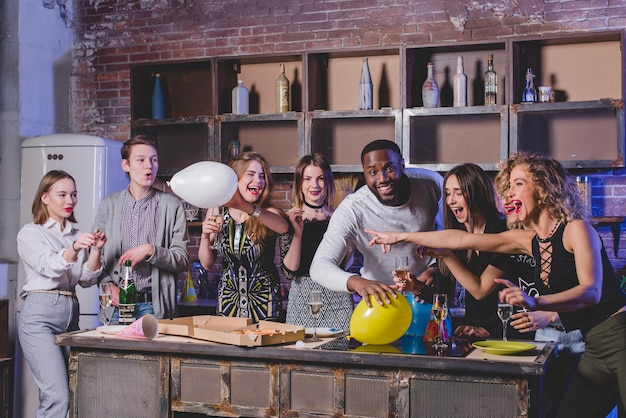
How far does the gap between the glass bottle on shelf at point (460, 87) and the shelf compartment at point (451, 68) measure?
72 millimetres

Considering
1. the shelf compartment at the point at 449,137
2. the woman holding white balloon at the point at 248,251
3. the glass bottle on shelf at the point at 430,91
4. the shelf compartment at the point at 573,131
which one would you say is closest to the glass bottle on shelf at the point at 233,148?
the shelf compartment at the point at 449,137

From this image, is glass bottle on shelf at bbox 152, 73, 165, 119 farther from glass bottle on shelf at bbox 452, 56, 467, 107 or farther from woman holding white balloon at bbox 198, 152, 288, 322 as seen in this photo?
glass bottle on shelf at bbox 452, 56, 467, 107

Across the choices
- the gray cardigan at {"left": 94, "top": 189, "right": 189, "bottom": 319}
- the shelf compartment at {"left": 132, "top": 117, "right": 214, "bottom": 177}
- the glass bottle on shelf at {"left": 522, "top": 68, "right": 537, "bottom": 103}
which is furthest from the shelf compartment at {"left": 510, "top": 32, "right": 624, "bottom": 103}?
the gray cardigan at {"left": 94, "top": 189, "right": 189, "bottom": 319}

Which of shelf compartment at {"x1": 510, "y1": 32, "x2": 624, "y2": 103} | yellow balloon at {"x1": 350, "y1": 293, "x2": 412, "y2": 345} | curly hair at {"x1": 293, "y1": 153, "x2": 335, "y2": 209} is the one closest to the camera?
yellow balloon at {"x1": 350, "y1": 293, "x2": 412, "y2": 345}

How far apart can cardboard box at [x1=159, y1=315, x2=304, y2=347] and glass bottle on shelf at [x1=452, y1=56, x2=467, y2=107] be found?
7.47ft

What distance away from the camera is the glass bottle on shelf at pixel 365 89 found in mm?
4965

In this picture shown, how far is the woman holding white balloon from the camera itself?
3.65m

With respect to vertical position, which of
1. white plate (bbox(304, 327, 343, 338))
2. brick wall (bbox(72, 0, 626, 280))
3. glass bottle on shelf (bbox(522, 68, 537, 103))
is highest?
brick wall (bbox(72, 0, 626, 280))

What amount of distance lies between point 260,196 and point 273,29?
2.02 metres

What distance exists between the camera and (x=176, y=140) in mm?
5430

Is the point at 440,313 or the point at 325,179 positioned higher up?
the point at 325,179

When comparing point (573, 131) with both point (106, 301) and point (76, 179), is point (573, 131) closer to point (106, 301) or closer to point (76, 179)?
point (106, 301)

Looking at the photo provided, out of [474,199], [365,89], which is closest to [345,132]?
[365,89]

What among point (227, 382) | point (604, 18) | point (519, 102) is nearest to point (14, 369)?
point (227, 382)
